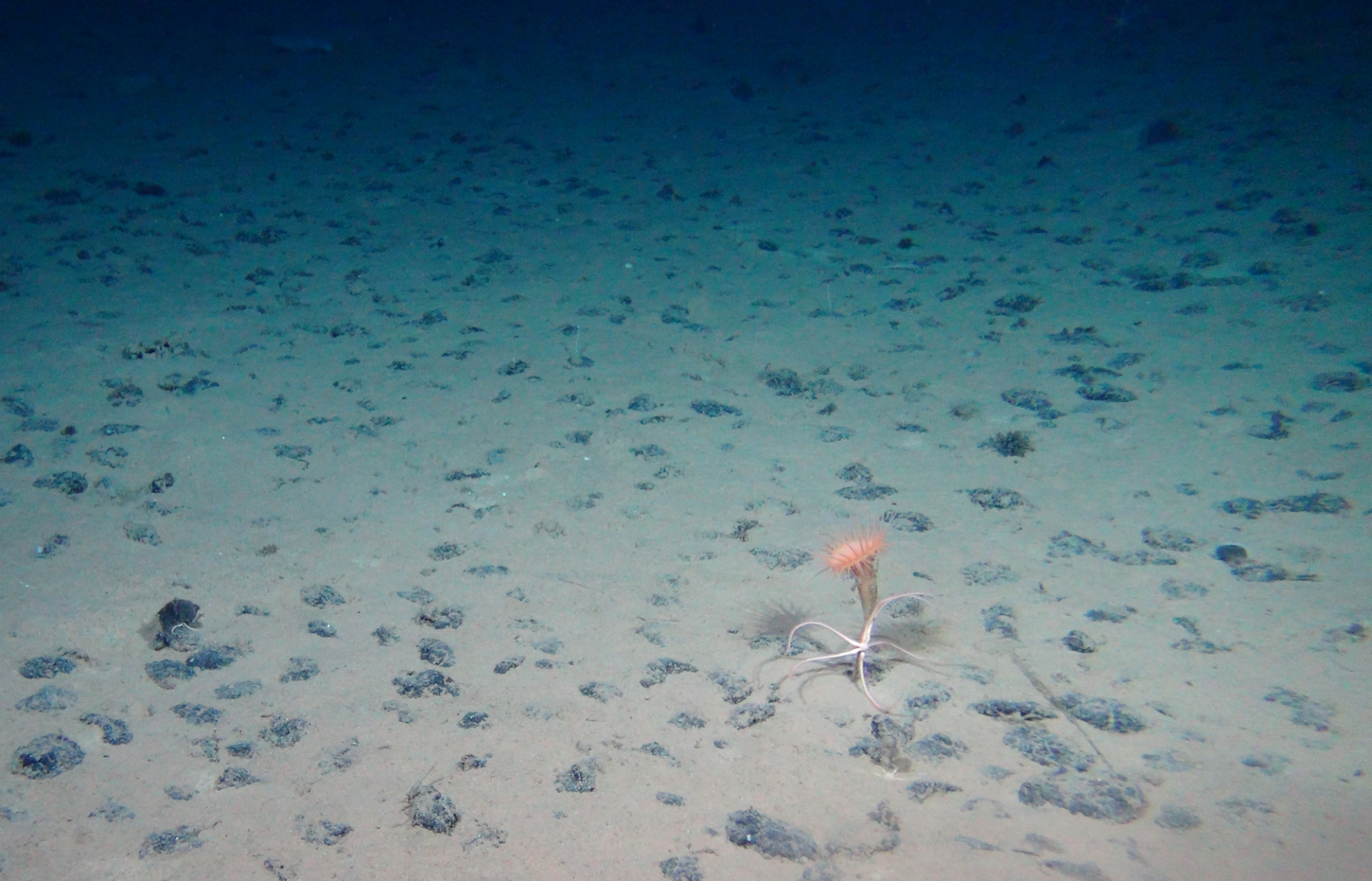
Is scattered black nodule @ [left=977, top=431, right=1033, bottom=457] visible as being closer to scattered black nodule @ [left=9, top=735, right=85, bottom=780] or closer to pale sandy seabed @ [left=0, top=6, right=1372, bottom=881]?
pale sandy seabed @ [left=0, top=6, right=1372, bottom=881]

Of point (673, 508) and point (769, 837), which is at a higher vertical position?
point (673, 508)

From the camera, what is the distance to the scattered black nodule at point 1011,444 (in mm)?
3818

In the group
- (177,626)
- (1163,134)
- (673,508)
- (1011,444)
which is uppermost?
(1163,134)

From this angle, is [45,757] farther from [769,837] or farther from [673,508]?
Answer: [673,508]

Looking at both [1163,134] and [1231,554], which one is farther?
[1163,134]

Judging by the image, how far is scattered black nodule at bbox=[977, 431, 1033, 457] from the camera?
3818 mm

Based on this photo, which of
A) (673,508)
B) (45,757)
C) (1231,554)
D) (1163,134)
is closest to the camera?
(45,757)

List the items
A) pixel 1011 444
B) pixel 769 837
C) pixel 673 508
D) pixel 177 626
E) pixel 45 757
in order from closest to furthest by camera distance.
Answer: pixel 769 837
pixel 45 757
pixel 177 626
pixel 673 508
pixel 1011 444

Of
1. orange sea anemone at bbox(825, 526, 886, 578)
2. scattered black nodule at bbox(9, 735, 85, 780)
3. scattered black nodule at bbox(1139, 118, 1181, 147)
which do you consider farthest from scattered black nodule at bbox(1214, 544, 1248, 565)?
scattered black nodule at bbox(1139, 118, 1181, 147)

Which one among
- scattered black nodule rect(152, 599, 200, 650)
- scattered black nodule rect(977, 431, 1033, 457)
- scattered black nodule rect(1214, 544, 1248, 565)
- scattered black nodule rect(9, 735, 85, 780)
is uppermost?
scattered black nodule rect(977, 431, 1033, 457)

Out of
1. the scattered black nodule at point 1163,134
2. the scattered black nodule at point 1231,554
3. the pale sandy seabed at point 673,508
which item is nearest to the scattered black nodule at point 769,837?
the pale sandy seabed at point 673,508

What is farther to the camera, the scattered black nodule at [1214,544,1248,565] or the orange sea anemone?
the scattered black nodule at [1214,544,1248,565]

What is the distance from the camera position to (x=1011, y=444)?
12.6 ft

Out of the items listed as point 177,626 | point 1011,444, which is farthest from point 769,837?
point 1011,444
